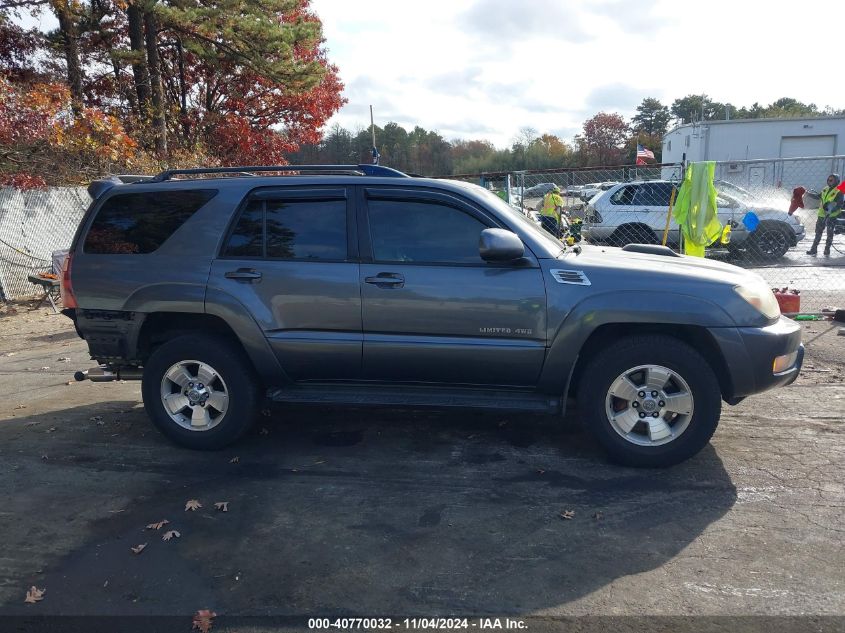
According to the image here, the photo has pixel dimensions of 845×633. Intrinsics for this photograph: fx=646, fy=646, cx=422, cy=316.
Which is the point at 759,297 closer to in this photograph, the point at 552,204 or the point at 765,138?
the point at 552,204

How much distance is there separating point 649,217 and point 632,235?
18.8 inches

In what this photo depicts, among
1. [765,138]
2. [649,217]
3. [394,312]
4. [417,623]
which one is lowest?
[417,623]

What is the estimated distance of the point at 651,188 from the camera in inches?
510

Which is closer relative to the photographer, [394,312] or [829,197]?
[394,312]

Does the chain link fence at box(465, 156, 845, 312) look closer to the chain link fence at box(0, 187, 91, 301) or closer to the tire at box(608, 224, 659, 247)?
the tire at box(608, 224, 659, 247)

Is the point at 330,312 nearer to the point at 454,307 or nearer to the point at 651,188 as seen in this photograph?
the point at 454,307

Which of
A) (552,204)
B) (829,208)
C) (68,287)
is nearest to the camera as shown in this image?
(68,287)

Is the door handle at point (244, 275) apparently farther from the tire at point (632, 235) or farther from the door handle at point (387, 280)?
the tire at point (632, 235)

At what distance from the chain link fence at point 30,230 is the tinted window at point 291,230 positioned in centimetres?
883

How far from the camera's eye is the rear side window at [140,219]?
4.68 m

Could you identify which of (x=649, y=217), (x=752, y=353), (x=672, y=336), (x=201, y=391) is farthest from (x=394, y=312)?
(x=649, y=217)

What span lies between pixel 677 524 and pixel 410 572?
5.00 ft

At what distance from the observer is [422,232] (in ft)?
14.5

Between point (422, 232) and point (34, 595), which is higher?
point (422, 232)
